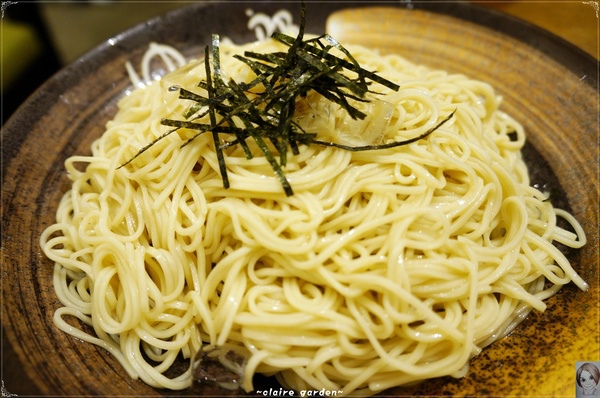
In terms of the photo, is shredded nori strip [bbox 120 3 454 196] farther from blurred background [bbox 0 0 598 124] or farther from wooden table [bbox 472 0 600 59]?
blurred background [bbox 0 0 598 124]

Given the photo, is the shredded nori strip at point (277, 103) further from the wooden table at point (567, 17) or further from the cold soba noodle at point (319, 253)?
the wooden table at point (567, 17)

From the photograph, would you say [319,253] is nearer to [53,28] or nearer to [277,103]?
[277,103]

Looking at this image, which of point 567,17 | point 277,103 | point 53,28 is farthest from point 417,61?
point 53,28

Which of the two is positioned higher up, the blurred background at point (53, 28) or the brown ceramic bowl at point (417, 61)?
the blurred background at point (53, 28)

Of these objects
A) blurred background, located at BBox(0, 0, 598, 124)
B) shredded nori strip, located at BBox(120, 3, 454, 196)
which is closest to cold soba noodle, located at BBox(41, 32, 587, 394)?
shredded nori strip, located at BBox(120, 3, 454, 196)

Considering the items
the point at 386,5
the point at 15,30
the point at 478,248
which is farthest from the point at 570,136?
the point at 15,30

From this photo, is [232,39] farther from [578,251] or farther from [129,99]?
[578,251]

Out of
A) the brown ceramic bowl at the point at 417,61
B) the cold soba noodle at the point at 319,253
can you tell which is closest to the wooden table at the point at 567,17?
the brown ceramic bowl at the point at 417,61
